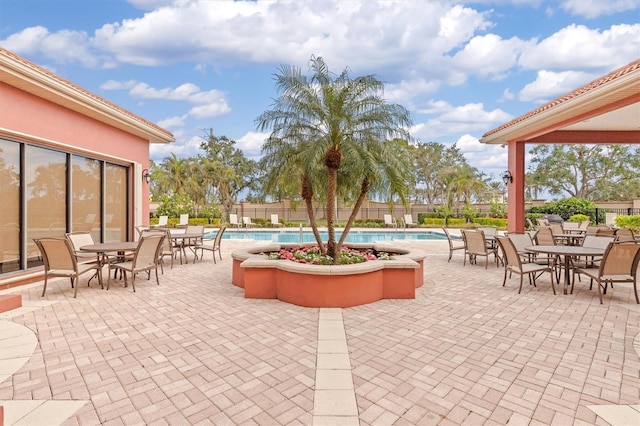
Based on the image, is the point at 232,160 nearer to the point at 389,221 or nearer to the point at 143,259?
the point at 389,221

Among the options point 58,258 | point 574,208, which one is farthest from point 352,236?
point 58,258

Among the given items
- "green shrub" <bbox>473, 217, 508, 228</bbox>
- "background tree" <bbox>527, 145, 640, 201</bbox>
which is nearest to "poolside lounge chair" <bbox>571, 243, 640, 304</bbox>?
"green shrub" <bbox>473, 217, 508, 228</bbox>

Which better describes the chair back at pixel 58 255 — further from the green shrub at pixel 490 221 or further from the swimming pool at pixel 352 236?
the green shrub at pixel 490 221

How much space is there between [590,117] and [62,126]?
41.2 feet

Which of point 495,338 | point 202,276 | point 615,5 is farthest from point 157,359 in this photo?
point 615,5

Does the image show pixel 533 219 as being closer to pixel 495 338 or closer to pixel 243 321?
pixel 495 338

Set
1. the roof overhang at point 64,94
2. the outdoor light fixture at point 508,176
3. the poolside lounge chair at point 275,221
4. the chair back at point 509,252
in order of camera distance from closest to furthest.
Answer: the roof overhang at point 64,94 < the chair back at point 509,252 < the outdoor light fixture at point 508,176 < the poolside lounge chair at point 275,221

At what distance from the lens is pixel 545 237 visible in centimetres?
817

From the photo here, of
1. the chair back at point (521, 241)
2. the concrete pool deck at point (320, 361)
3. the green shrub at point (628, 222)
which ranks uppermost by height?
the green shrub at point (628, 222)

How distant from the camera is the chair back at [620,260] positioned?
5.39 metres

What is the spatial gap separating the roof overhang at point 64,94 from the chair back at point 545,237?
35.0 feet

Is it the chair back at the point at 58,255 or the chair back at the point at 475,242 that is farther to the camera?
the chair back at the point at 475,242

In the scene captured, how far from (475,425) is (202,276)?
6.40 m

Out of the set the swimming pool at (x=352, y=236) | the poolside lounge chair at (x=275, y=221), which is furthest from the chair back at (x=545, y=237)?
the poolside lounge chair at (x=275, y=221)
